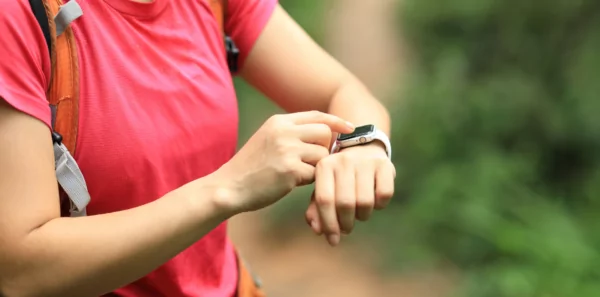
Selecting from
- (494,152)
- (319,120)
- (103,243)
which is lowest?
(494,152)

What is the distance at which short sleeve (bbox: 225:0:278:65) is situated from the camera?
95 centimetres

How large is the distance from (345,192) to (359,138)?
10 cm

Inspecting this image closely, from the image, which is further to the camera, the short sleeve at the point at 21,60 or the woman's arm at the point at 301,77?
the woman's arm at the point at 301,77

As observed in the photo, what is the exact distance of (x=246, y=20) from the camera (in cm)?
96

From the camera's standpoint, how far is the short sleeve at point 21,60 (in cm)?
66

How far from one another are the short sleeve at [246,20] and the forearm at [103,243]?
1.03ft

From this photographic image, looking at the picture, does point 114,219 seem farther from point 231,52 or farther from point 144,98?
point 231,52

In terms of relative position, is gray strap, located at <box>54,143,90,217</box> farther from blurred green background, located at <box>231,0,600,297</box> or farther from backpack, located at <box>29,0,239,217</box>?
blurred green background, located at <box>231,0,600,297</box>

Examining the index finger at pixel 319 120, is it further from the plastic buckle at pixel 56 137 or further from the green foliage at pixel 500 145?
the green foliage at pixel 500 145

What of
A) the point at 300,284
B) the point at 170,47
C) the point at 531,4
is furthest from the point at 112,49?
the point at 531,4

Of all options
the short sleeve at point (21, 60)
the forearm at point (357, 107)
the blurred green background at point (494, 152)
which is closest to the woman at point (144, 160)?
the short sleeve at point (21, 60)

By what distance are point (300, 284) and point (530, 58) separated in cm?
101

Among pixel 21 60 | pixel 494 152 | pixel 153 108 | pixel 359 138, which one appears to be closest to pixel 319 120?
pixel 359 138

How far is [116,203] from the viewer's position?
80 centimetres
